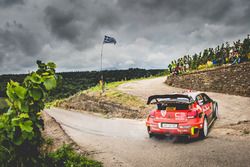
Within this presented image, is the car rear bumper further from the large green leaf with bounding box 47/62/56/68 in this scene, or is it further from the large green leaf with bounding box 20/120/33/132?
the large green leaf with bounding box 20/120/33/132

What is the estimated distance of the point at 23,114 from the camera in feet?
9.77

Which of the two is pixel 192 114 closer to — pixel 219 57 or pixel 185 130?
pixel 185 130

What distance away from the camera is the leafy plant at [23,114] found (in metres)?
2.99

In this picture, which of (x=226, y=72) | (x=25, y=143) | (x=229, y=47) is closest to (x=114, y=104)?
(x=226, y=72)

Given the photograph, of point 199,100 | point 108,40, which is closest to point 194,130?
point 199,100

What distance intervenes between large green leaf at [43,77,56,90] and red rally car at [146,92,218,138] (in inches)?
212

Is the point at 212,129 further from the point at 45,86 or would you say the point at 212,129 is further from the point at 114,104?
the point at 114,104

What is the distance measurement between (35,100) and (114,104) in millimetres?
14659

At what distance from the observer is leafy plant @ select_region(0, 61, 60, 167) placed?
2994 millimetres

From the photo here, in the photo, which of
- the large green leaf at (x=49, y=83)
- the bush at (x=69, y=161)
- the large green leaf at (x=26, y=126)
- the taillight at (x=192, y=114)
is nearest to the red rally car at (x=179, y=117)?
the taillight at (x=192, y=114)

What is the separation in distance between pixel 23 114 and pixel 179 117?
574 centimetres

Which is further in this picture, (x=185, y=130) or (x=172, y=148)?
(x=185, y=130)

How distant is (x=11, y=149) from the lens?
3.22 meters

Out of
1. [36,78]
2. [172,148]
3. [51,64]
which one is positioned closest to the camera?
[36,78]
